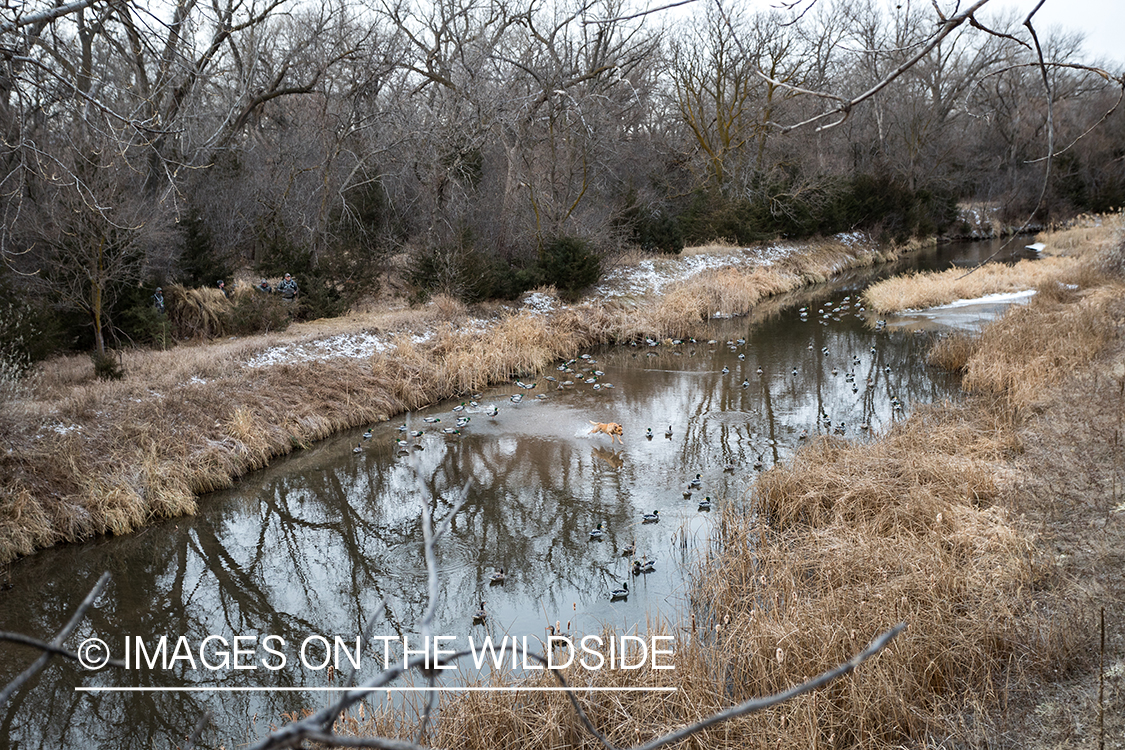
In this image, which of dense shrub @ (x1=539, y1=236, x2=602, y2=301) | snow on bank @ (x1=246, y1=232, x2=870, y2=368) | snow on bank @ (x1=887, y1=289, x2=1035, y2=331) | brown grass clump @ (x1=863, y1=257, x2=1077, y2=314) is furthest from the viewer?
brown grass clump @ (x1=863, y1=257, x2=1077, y2=314)

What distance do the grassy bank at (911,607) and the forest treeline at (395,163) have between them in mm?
3090

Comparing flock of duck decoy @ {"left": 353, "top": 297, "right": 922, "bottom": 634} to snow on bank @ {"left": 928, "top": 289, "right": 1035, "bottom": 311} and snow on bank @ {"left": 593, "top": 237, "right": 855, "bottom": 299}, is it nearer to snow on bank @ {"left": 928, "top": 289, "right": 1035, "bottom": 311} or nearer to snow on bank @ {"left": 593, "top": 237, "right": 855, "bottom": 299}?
snow on bank @ {"left": 928, "top": 289, "right": 1035, "bottom": 311}

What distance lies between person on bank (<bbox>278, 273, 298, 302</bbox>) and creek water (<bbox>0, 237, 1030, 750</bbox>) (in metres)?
4.22

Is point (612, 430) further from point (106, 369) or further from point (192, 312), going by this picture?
point (192, 312)

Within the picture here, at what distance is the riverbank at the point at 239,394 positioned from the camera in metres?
7.20

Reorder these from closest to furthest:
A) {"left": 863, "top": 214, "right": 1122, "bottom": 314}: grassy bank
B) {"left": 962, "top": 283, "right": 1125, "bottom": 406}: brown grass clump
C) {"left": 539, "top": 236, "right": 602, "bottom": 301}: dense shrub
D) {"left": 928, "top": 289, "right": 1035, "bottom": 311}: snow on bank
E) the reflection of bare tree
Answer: the reflection of bare tree < {"left": 962, "top": 283, "right": 1125, "bottom": 406}: brown grass clump < {"left": 928, "top": 289, "right": 1035, "bottom": 311}: snow on bank < {"left": 539, "top": 236, "right": 602, "bottom": 301}: dense shrub < {"left": 863, "top": 214, "right": 1122, "bottom": 314}: grassy bank

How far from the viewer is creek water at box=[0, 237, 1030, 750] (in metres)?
4.96

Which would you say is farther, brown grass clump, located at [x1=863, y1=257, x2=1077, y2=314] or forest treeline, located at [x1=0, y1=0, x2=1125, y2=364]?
brown grass clump, located at [x1=863, y1=257, x2=1077, y2=314]

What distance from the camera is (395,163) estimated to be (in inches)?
682

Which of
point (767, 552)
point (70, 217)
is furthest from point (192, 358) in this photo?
point (767, 552)

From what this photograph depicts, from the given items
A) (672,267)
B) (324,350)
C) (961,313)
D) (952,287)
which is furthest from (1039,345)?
(672,267)

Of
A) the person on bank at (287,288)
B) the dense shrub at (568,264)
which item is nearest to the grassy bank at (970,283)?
the dense shrub at (568,264)

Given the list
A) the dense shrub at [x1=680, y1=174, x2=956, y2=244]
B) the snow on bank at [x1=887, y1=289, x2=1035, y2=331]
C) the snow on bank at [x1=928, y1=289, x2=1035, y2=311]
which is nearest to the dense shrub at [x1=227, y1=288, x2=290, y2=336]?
the snow on bank at [x1=887, y1=289, x2=1035, y2=331]

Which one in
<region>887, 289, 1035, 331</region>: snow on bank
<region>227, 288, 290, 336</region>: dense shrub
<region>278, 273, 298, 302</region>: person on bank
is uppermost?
<region>278, 273, 298, 302</region>: person on bank
